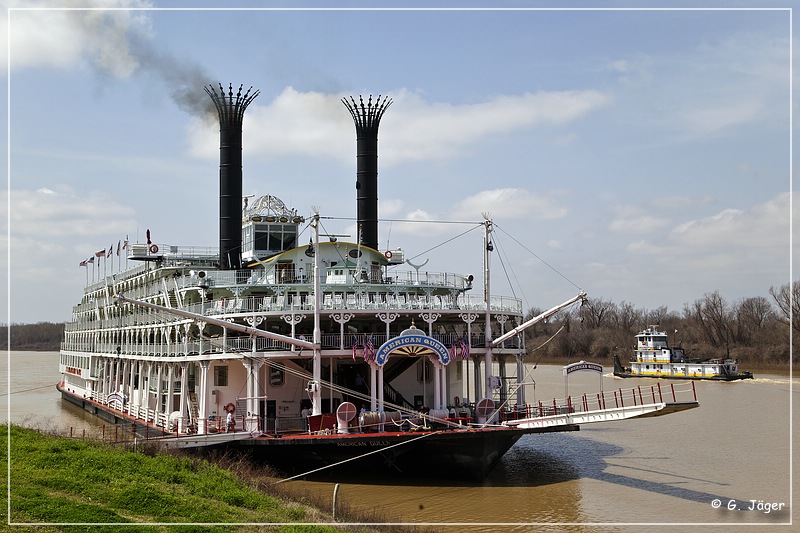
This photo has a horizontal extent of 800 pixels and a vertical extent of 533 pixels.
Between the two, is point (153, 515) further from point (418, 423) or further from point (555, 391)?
point (555, 391)

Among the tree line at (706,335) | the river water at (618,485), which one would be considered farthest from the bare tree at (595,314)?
the river water at (618,485)

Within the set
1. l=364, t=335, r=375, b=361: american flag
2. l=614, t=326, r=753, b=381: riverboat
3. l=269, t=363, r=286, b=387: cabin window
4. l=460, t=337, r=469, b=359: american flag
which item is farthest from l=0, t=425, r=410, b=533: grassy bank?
l=614, t=326, r=753, b=381: riverboat

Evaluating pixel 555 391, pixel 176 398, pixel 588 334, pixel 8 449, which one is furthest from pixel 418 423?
pixel 588 334

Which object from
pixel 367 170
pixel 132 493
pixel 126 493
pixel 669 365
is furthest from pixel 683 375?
pixel 126 493

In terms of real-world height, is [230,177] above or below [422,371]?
above

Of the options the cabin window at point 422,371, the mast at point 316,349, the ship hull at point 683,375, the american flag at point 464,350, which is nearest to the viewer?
the mast at point 316,349

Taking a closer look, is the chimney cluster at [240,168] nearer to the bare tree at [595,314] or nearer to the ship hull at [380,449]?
the ship hull at [380,449]

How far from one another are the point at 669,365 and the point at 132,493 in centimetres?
7160

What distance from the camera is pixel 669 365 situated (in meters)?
82.1

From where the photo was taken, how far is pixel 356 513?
2066cm

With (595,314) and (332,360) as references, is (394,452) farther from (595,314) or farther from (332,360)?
(595,314)

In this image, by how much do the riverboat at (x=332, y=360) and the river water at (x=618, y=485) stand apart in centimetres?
144

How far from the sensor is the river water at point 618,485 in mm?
22703

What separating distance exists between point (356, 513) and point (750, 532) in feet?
33.2
